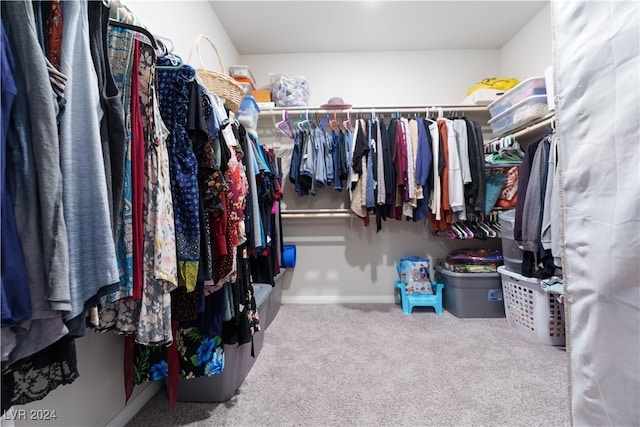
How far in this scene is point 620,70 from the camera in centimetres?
55

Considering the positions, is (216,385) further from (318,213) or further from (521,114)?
(521,114)

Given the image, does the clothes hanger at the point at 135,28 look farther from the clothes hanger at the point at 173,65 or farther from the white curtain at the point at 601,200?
the white curtain at the point at 601,200

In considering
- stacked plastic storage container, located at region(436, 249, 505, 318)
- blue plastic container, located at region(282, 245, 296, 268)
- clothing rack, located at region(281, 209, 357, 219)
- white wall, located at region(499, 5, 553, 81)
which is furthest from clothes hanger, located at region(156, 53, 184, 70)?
white wall, located at region(499, 5, 553, 81)

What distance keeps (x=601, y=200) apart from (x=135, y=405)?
5.85 feet

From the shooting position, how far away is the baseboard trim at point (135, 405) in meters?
1.08

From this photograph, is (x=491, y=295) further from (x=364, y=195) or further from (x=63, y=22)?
(x=63, y=22)

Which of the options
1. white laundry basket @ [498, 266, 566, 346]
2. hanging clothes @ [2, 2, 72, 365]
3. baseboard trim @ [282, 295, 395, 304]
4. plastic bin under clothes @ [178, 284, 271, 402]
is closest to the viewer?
hanging clothes @ [2, 2, 72, 365]

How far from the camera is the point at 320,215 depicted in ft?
7.54

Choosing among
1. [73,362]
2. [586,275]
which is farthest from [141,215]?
[586,275]

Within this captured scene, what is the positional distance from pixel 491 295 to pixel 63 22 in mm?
2637

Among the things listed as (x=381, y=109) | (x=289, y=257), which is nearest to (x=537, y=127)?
(x=381, y=109)

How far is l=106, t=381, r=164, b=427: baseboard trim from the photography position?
108 cm

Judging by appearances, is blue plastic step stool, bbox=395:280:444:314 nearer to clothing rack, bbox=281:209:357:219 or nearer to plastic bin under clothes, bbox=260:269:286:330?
clothing rack, bbox=281:209:357:219

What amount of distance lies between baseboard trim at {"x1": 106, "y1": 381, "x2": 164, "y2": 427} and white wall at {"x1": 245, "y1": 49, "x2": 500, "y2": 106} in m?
2.45
